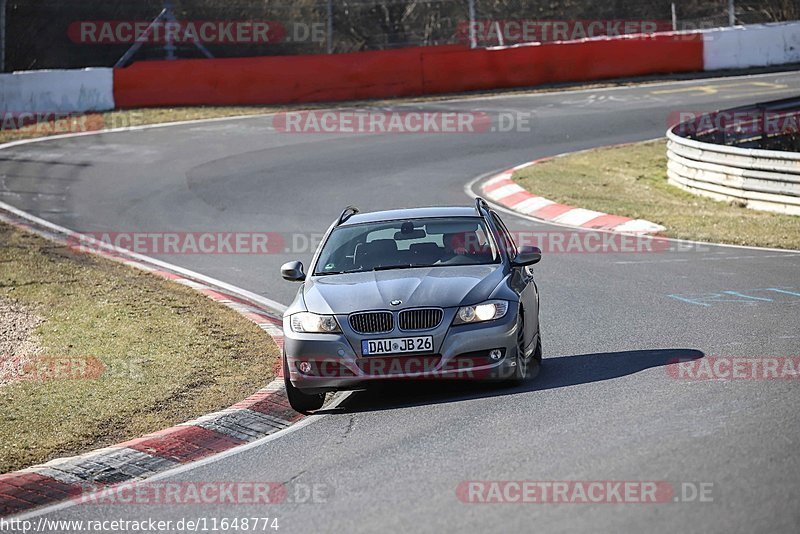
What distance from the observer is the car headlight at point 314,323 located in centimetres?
941

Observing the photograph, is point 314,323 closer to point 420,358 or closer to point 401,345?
point 401,345

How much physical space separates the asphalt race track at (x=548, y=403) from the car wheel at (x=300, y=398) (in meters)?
0.23

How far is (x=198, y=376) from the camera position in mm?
10852

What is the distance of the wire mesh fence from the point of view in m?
37.6

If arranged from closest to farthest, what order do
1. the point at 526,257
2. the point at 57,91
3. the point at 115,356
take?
1. the point at 526,257
2. the point at 115,356
3. the point at 57,91

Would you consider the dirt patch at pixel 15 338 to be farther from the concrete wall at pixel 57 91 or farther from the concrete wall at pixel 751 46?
the concrete wall at pixel 751 46

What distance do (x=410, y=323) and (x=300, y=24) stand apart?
3405 centimetres

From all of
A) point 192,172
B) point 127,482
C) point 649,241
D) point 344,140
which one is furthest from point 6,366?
point 344,140

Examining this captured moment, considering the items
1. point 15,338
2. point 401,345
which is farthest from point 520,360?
point 15,338

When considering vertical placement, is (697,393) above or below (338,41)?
below

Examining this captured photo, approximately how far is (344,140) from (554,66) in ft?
31.3

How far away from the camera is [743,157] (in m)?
20.2

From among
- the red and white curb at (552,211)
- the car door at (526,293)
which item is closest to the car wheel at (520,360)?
→ the car door at (526,293)

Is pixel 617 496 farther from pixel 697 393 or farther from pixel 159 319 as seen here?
pixel 159 319
